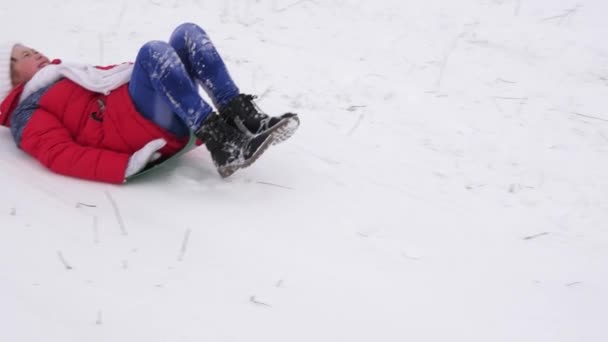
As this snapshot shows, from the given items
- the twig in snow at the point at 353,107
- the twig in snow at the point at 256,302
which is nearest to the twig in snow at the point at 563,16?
the twig in snow at the point at 353,107

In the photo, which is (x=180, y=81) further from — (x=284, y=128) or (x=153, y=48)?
(x=284, y=128)

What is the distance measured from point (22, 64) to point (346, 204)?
1.68 metres

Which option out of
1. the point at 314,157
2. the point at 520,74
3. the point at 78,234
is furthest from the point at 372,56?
the point at 78,234

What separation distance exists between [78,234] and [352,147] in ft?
4.85

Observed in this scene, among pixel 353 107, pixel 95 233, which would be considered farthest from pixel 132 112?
pixel 353 107

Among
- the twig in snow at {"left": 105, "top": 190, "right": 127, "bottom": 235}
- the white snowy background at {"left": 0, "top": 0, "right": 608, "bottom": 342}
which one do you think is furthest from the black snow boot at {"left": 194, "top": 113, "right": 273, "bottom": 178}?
the twig in snow at {"left": 105, "top": 190, "right": 127, "bottom": 235}

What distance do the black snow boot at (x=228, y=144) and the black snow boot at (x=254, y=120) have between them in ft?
0.12

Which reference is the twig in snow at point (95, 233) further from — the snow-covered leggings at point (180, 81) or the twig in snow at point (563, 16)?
the twig in snow at point (563, 16)

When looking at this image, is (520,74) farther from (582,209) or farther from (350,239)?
(350,239)

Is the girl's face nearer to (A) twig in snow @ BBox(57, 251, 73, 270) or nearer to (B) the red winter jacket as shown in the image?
(B) the red winter jacket

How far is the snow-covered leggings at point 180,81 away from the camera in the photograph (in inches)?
102

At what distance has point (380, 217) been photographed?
8.25 feet

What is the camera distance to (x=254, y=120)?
8.34 ft

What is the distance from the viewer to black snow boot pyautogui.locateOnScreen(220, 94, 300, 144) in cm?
245
